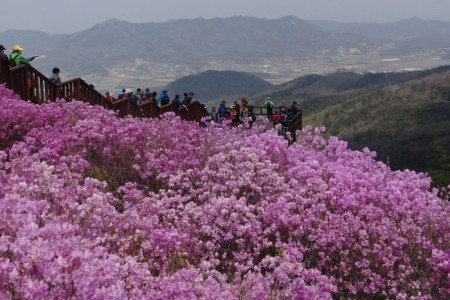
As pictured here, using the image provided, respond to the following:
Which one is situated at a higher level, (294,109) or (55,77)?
(55,77)

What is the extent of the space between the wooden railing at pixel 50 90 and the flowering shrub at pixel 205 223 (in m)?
3.58

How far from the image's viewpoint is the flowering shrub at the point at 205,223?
479 cm

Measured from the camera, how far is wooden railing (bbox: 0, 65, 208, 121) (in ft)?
49.3

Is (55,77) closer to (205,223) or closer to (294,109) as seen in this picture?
(205,223)

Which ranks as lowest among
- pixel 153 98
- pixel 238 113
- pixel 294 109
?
pixel 238 113

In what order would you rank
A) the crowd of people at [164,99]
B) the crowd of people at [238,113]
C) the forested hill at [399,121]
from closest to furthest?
the crowd of people at [164,99], the crowd of people at [238,113], the forested hill at [399,121]

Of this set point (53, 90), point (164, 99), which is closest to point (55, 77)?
point (53, 90)

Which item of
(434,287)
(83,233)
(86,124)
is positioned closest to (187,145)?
(86,124)

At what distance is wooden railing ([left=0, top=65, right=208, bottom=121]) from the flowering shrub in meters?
3.58

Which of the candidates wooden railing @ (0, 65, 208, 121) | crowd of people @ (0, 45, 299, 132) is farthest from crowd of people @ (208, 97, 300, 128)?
wooden railing @ (0, 65, 208, 121)

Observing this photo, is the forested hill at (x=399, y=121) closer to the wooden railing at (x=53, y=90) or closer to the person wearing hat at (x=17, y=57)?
the wooden railing at (x=53, y=90)

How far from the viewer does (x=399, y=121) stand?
14700 cm

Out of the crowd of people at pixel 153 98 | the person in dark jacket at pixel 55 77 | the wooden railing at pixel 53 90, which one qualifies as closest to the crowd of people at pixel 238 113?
the crowd of people at pixel 153 98

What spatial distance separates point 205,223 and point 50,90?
34.8ft
